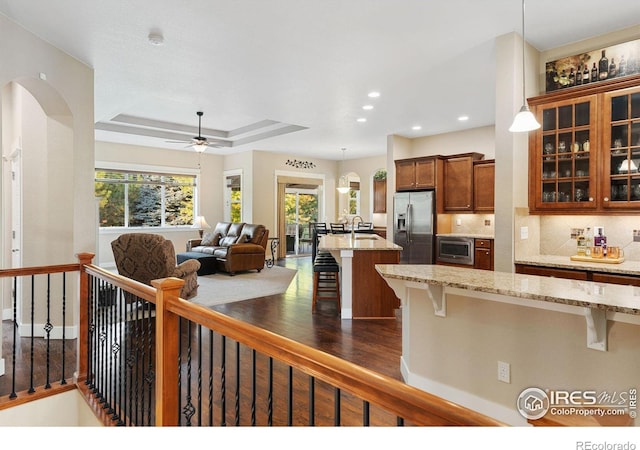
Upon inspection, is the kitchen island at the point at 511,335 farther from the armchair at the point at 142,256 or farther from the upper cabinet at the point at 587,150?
the armchair at the point at 142,256

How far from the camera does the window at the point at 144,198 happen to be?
8.97 m

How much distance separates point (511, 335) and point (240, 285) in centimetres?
511

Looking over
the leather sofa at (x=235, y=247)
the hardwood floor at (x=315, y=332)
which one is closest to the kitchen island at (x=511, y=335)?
the hardwood floor at (x=315, y=332)

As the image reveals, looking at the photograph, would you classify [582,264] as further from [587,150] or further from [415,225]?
[415,225]

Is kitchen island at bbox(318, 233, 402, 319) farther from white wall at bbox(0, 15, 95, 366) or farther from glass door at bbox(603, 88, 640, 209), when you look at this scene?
white wall at bbox(0, 15, 95, 366)

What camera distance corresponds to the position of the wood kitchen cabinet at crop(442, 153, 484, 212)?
6.65 metres

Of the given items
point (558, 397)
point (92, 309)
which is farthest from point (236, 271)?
point (558, 397)

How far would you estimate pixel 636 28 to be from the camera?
10.4 ft

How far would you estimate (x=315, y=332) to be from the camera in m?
4.09

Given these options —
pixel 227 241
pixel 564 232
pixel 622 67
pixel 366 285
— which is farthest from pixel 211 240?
pixel 622 67

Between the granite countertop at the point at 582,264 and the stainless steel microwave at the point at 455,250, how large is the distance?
2.65 metres

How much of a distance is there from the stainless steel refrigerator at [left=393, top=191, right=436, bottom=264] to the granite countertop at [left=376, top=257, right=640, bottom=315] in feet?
14.1
